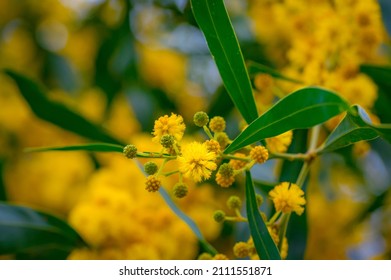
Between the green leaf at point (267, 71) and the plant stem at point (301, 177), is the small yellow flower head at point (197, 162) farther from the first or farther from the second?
the green leaf at point (267, 71)

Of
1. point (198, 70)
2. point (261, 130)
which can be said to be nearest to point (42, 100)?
point (261, 130)

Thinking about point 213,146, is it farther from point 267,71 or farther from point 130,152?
point 267,71

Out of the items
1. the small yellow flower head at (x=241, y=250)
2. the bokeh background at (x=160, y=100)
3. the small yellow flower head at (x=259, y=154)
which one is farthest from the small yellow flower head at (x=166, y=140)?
the bokeh background at (x=160, y=100)

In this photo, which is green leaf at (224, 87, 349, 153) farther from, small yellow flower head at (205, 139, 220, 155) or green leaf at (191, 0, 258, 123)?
green leaf at (191, 0, 258, 123)

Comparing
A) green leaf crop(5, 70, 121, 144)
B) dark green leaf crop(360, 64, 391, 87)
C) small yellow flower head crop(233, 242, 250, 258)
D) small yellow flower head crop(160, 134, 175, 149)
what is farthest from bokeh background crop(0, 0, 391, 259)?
small yellow flower head crop(160, 134, 175, 149)

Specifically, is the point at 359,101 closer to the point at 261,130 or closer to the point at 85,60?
the point at 261,130

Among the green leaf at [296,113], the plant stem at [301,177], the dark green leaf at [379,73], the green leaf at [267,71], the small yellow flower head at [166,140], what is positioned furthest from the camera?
the dark green leaf at [379,73]
